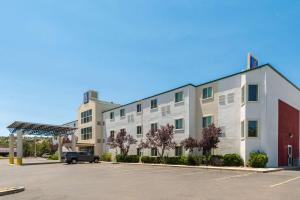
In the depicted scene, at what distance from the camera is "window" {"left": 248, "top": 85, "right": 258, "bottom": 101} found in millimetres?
30734

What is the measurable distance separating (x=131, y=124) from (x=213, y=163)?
60.9ft

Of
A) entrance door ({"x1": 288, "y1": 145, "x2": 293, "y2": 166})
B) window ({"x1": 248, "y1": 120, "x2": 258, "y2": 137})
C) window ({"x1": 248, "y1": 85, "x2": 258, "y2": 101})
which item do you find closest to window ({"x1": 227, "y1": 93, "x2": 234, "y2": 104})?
window ({"x1": 248, "y1": 85, "x2": 258, "y2": 101})

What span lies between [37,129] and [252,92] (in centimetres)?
3196

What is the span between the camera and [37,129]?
4869 centimetres

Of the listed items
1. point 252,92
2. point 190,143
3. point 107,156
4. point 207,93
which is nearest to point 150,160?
point 190,143

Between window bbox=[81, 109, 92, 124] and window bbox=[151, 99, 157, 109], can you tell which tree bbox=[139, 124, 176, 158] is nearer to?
window bbox=[151, 99, 157, 109]

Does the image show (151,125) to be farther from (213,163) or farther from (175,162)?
(213,163)

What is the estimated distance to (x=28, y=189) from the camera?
14414 mm

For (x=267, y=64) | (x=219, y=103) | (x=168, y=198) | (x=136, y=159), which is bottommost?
(x=136, y=159)

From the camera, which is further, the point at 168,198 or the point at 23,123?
the point at 23,123

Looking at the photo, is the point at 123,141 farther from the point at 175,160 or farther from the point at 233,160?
the point at 233,160

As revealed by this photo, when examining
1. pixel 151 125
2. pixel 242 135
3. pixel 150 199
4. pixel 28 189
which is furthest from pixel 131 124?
pixel 150 199

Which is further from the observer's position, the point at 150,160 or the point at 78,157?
the point at 78,157

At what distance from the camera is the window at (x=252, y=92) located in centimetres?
3073
